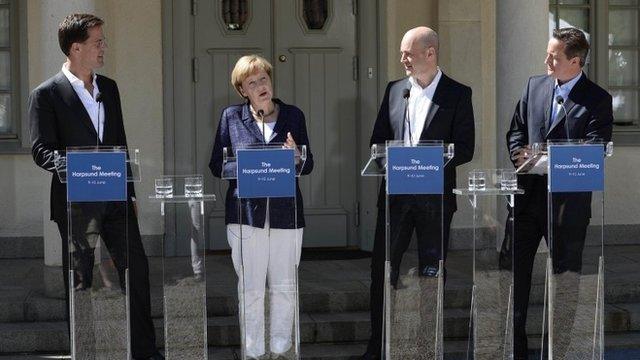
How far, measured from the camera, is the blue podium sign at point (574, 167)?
6086mm

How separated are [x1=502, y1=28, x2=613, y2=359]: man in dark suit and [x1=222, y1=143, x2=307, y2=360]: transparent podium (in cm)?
119

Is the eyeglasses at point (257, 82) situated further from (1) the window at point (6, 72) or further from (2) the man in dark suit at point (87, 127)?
(1) the window at point (6, 72)

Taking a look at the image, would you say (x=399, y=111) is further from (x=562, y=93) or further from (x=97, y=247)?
(x=97, y=247)

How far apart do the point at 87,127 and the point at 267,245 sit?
1.22 meters

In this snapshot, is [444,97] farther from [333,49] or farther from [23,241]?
[23,241]

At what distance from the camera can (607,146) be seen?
6309mm

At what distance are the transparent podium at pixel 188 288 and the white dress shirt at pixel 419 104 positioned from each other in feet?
4.36

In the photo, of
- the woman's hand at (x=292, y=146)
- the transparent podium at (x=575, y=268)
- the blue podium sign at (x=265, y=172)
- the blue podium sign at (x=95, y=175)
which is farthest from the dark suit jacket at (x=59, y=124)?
the transparent podium at (x=575, y=268)

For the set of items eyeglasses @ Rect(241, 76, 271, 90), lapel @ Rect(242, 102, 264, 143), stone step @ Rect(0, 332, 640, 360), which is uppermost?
eyeglasses @ Rect(241, 76, 271, 90)

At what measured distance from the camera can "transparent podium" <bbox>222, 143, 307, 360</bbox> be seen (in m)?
6.05

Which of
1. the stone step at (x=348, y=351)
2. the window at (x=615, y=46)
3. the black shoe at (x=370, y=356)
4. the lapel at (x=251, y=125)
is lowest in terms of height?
the stone step at (x=348, y=351)

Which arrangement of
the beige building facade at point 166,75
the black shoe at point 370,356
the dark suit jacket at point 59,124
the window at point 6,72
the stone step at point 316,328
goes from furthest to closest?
the window at point 6,72
the beige building facade at point 166,75
the stone step at point 316,328
the black shoe at point 370,356
the dark suit jacket at point 59,124

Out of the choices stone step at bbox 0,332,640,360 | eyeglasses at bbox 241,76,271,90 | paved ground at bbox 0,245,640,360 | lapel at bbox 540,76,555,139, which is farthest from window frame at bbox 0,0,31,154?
lapel at bbox 540,76,555,139

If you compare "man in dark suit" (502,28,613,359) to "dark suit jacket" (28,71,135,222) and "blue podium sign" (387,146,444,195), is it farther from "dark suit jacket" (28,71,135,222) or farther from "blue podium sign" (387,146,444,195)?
"dark suit jacket" (28,71,135,222)
